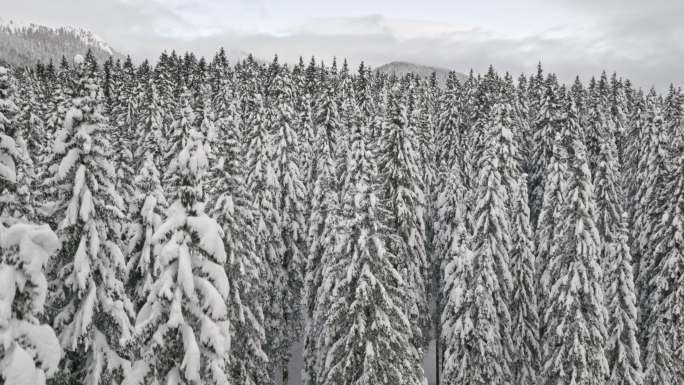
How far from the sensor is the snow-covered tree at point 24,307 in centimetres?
759

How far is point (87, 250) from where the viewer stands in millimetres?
15828

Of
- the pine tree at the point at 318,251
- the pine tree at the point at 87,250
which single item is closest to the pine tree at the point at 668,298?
the pine tree at the point at 318,251

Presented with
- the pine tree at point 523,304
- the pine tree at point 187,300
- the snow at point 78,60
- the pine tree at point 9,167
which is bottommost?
the pine tree at point 523,304

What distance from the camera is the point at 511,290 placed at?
31.7 meters

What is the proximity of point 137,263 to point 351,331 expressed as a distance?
9193mm


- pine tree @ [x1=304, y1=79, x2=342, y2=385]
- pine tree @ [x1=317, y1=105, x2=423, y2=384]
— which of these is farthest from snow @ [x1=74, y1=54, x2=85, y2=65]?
pine tree @ [x1=304, y1=79, x2=342, y2=385]

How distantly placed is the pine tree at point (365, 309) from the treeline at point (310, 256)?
0.10m

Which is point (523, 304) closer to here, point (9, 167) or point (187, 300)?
point (187, 300)

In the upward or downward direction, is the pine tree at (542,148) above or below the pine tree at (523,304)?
above

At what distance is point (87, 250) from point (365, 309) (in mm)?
11355

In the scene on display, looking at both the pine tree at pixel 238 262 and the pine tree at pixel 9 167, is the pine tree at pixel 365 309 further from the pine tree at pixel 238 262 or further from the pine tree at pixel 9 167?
the pine tree at pixel 9 167

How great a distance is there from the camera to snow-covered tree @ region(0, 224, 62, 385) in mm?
7590

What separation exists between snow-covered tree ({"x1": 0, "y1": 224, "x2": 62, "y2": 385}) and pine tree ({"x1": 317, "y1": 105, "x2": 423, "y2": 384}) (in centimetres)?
1414

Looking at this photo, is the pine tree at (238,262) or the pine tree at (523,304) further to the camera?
the pine tree at (523,304)
